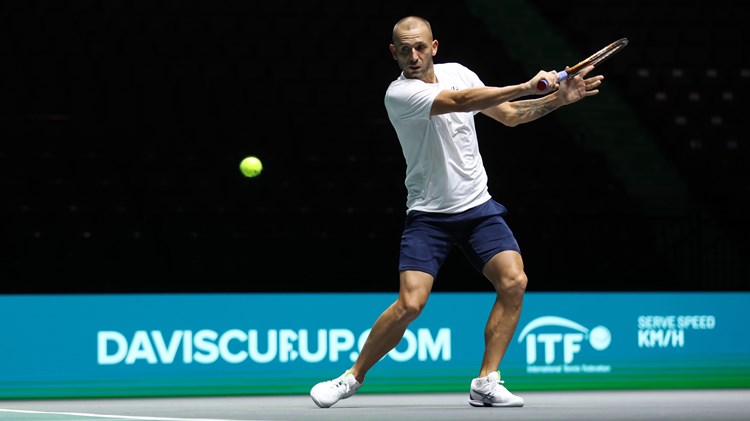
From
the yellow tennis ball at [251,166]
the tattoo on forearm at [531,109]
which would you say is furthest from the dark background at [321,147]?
the tattoo on forearm at [531,109]

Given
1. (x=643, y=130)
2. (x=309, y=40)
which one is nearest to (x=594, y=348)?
(x=643, y=130)

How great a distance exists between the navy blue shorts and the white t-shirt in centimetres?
5

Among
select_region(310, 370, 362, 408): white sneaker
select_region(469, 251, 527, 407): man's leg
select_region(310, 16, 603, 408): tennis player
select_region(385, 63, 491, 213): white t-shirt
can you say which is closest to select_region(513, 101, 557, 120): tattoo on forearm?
select_region(310, 16, 603, 408): tennis player

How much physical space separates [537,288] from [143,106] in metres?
4.42

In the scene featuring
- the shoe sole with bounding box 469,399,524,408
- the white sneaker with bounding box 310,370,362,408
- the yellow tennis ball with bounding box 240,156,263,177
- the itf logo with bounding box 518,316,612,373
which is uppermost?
the yellow tennis ball with bounding box 240,156,263,177

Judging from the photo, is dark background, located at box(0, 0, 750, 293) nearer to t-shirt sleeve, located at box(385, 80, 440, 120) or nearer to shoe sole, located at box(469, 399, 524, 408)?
shoe sole, located at box(469, 399, 524, 408)

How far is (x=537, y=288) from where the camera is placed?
10117 mm

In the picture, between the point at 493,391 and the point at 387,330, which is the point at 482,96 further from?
the point at 493,391

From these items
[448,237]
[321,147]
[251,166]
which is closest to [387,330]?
[448,237]

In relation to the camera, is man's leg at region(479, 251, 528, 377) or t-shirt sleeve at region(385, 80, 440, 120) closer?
t-shirt sleeve at region(385, 80, 440, 120)

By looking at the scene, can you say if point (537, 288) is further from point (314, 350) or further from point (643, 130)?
point (643, 130)

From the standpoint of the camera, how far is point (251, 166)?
10.5m

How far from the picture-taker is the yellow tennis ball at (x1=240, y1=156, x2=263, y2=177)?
10500mm

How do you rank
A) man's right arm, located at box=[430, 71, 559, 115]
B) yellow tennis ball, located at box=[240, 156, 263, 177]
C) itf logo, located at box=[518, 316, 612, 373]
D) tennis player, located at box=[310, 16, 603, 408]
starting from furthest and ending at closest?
yellow tennis ball, located at box=[240, 156, 263, 177]
itf logo, located at box=[518, 316, 612, 373]
tennis player, located at box=[310, 16, 603, 408]
man's right arm, located at box=[430, 71, 559, 115]
